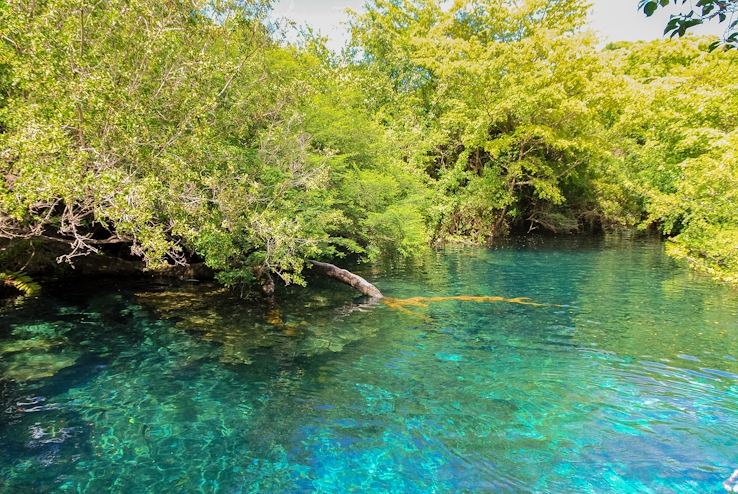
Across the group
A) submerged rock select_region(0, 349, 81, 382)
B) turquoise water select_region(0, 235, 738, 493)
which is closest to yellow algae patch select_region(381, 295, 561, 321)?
turquoise water select_region(0, 235, 738, 493)

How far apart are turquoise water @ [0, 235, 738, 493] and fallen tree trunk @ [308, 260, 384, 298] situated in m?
1.03

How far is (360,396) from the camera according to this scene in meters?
6.79

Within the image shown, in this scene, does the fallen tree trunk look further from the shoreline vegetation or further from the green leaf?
the green leaf

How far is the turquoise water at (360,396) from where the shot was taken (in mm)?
4941

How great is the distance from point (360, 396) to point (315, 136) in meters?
10.6

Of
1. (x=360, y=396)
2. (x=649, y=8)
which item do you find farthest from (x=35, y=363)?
(x=649, y=8)

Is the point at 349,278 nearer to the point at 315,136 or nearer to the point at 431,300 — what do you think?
the point at 431,300

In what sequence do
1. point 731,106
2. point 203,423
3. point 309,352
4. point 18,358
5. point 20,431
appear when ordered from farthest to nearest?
point 731,106 → point 309,352 → point 18,358 → point 203,423 → point 20,431

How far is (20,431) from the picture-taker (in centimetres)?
550

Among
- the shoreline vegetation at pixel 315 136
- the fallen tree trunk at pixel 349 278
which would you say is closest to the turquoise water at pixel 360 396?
the fallen tree trunk at pixel 349 278

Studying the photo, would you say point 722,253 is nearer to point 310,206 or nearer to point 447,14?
point 310,206

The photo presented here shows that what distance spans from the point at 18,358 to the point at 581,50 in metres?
28.7

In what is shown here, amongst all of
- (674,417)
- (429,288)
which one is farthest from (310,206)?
(674,417)

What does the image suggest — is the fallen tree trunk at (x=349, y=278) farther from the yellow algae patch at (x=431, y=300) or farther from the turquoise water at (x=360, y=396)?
the turquoise water at (x=360, y=396)
